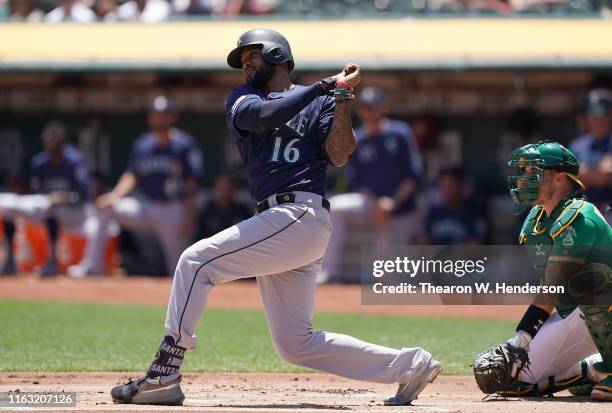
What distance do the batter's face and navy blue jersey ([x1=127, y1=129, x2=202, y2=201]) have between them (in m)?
6.60

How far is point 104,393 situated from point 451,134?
8.26 metres

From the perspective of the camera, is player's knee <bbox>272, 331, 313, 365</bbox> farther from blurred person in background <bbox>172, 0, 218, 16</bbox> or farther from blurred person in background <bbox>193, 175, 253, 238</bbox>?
blurred person in background <bbox>172, 0, 218, 16</bbox>

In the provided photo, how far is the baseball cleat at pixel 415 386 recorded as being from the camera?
16.5 feet

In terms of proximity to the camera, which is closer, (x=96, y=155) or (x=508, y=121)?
(x=508, y=121)

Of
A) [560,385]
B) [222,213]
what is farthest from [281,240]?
[222,213]

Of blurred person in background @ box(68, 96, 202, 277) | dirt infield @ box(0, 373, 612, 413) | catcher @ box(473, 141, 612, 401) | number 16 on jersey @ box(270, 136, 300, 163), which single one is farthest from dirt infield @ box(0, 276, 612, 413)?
blurred person in background @ box(68, 96, 202, 277)

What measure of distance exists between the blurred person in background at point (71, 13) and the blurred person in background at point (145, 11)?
357 mm

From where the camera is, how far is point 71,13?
13.5 m

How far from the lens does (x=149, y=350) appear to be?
7.15m

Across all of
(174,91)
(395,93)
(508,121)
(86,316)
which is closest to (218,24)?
(174,91)

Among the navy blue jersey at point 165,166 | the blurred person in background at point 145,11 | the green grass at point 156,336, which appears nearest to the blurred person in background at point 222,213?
the navy blue jersey at point 165,166

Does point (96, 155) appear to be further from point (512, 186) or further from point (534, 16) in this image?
point (512, 186)

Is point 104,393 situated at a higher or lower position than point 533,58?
lower

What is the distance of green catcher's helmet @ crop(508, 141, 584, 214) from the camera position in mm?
5254
